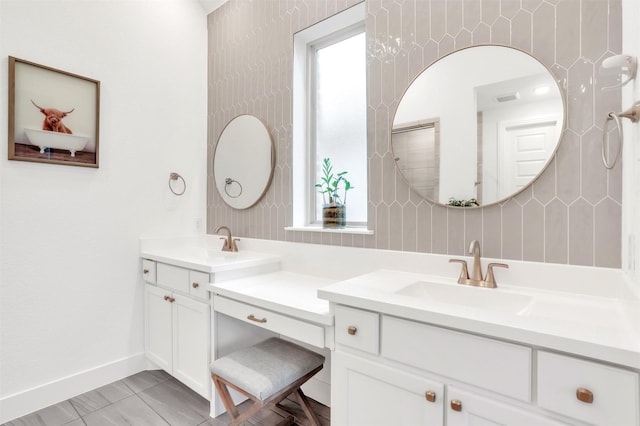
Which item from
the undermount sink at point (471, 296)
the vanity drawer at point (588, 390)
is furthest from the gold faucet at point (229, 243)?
the vanity drawer at point (588, 390)

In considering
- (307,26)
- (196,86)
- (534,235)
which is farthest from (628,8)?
(196,86)

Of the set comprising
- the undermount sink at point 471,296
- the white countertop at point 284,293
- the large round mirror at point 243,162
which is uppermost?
the large round mirror at point 243,162

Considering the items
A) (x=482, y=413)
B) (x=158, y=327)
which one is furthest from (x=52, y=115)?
(x=482, y=413)

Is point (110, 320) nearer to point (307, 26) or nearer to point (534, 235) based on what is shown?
point (307, 26)

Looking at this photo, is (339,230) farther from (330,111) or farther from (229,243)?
(229,243)

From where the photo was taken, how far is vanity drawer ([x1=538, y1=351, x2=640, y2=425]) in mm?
770

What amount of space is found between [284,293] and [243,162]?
47.3 inches

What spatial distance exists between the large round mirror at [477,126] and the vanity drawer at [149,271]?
1.78m

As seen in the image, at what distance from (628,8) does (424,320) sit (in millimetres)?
1255

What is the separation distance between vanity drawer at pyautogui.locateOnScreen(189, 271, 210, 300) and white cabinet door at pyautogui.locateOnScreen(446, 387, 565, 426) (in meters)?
1.33

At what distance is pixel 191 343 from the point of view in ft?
6.37

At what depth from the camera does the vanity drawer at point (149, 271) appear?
2279 millimetres

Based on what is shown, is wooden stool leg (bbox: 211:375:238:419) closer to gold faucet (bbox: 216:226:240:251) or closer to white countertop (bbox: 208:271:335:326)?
white countertop (bbox: 208:271:335:326)

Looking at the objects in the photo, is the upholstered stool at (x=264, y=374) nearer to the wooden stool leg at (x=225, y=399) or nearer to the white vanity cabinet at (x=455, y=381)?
the wooden stool leg at (x=225, y=399)
